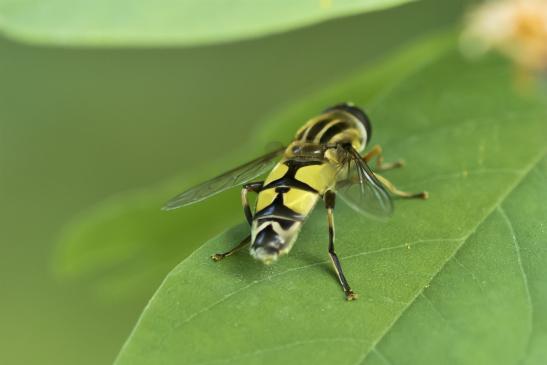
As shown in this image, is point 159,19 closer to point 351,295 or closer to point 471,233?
point 351,295

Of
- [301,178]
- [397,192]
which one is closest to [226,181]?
[301,178]

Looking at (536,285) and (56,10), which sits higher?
(56,10)

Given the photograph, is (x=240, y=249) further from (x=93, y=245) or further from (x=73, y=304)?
(x=73, y=304)

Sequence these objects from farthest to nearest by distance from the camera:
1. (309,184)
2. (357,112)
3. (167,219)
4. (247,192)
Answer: (167,219) < (357,112) < (247,192) < (309,184)

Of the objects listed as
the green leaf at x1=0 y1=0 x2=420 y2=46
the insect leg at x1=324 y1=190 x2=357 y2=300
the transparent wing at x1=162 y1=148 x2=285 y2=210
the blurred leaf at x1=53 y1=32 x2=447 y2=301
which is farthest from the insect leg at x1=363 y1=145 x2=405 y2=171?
the green leaf at x1=0 y1=0 x2=420 y2=46

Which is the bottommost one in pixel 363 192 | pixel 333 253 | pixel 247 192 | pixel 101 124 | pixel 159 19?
pixel 101 124

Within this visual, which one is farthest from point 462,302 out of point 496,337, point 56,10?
point 56,10
